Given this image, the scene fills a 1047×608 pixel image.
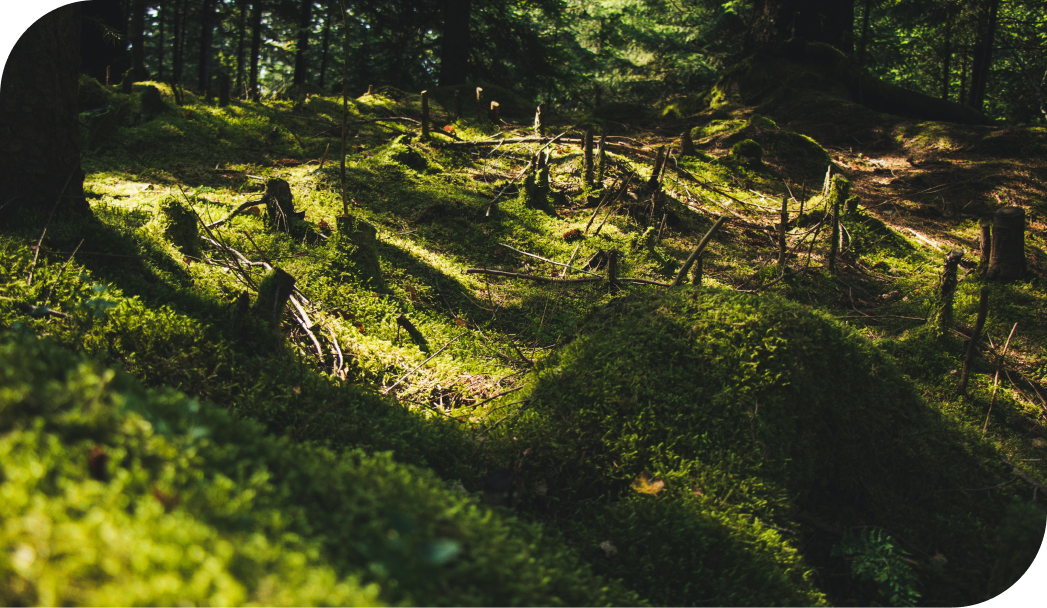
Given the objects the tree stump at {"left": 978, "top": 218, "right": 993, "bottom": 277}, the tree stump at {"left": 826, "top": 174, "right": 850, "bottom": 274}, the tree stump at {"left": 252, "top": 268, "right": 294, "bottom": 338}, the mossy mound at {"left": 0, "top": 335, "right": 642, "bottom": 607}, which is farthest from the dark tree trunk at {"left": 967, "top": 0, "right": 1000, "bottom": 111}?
the mossy mound at {"left": 0, "top": 335, "right": 642, "bottom": 607}

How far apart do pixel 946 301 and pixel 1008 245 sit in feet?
5.32

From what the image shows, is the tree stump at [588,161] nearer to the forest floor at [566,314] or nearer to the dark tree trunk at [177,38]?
the forest floor at [566,314]

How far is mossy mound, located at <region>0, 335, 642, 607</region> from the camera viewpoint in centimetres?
93

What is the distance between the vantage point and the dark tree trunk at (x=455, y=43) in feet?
38.5

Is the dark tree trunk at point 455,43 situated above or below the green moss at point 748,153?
above

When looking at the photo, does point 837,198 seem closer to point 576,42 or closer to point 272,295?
point 272,295

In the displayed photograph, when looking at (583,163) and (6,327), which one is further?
(583,163)

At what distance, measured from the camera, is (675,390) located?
2.90 meters

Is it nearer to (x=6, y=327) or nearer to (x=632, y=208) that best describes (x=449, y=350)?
(x=6, y=327)

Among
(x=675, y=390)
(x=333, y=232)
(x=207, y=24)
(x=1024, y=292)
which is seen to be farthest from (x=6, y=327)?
(x=207, y=24)

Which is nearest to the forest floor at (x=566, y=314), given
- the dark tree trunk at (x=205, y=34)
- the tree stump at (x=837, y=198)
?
the tree stump at (x=837, y=198)

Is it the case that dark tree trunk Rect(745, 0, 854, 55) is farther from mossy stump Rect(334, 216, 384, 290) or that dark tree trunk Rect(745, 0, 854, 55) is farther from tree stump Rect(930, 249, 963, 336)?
mossy stump Rect(334, 216, 384, 290)

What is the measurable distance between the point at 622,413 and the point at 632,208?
14.5ft

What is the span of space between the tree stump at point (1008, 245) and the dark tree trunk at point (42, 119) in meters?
8.20
